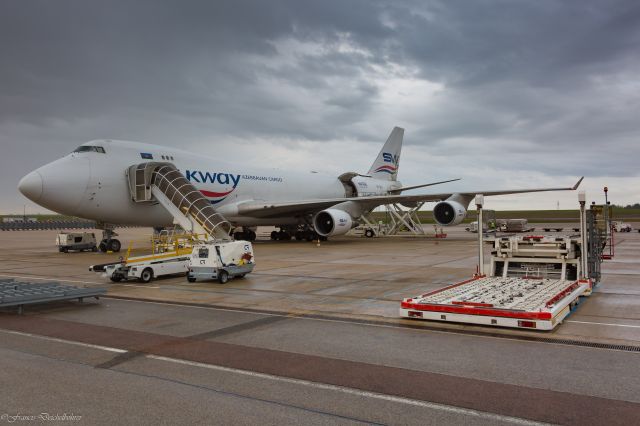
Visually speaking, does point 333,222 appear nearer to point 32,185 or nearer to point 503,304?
point 32,185

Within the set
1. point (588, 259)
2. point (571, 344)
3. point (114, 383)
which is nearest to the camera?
point (114, 383)

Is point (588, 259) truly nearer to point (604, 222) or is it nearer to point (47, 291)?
point (604, 222)

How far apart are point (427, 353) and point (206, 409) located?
276 cm

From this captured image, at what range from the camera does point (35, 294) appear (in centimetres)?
876

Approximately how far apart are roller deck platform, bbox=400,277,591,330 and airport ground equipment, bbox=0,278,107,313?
5920 mm

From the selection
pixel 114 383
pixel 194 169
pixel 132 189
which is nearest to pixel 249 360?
pixel 114 383

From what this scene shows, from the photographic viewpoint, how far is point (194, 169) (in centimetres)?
2309

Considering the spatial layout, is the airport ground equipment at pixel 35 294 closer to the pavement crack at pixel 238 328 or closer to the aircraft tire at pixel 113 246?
the pavement crack at pixel 238 328

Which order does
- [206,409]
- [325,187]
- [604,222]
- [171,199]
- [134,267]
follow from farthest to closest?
[325,187], [171,199], [134,267], [604,222], [206,409]

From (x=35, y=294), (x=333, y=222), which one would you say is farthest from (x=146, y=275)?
(x=333, y=222)

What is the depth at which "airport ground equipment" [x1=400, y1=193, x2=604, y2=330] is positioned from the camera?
7.03 m

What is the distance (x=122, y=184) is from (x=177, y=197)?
3360 millimetres

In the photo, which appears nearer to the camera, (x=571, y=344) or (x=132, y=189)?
(x=571, y=344)

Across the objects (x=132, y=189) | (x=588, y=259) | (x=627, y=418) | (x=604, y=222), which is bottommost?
(x=627, y=418)
